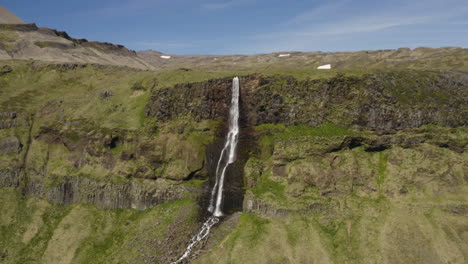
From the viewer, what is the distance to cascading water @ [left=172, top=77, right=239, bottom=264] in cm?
5820

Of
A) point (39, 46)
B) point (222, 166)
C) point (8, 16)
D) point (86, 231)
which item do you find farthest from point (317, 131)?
point (8, 16)

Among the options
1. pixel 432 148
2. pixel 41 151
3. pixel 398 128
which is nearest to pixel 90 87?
pixel 41 151

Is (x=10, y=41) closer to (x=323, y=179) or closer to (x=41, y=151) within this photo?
(x=41, y=151)

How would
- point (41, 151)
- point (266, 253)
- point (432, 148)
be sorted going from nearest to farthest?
point (266, 253)
point (432, 148)
point (41, 151)

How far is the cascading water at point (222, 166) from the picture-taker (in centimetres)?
5820

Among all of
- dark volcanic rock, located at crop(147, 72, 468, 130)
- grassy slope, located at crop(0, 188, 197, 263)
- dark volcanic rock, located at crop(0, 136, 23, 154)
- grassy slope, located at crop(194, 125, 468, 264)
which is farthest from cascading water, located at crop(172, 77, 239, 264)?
dark volcanic rock, located at crop(0, 136, 23, 154)

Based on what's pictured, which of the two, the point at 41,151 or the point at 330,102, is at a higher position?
the point at 330,102

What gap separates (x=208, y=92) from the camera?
73938 mm

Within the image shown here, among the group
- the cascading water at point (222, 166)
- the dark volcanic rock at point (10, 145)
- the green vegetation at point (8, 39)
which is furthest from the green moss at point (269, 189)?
Result: the green vegetation at point (8, 39)

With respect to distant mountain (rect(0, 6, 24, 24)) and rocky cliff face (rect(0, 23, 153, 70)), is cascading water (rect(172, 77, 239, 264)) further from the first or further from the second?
distant mountain (rect(0, 6, 24, 24))

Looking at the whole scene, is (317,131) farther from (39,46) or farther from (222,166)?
(39,46)

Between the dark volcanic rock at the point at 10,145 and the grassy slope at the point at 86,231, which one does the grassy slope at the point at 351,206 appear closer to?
the grassy slope at the point at 86,231

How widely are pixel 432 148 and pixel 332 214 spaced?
2485 cm

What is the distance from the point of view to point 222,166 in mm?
67688
